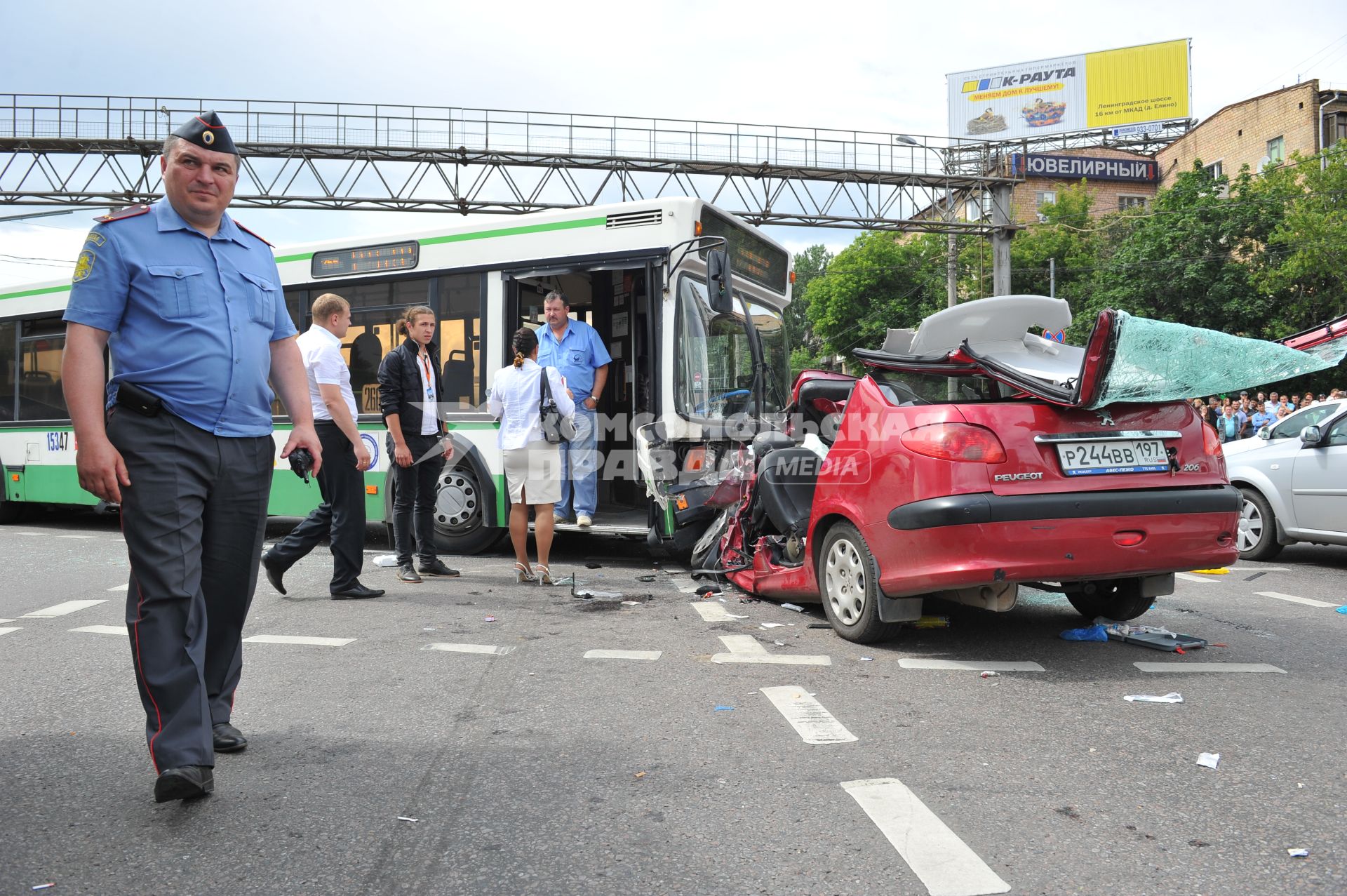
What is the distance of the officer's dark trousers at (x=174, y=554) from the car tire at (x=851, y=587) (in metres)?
3.02

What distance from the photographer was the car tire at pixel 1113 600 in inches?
221

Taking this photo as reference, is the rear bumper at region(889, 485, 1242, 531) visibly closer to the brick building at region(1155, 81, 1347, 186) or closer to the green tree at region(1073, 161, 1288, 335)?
the green tree at region(1073, 161, 1288, 335)

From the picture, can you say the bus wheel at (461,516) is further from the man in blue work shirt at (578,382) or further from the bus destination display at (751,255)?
the bus destination display at (751,255)

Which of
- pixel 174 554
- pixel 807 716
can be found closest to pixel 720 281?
pixel 807 716

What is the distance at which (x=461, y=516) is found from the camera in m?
9.48

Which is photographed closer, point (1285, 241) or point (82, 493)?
point (82, 493)

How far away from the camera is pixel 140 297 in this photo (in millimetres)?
3199

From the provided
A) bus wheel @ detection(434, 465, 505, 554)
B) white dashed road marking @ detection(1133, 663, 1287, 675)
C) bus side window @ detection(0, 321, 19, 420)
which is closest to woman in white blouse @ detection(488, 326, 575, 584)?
bus wheel @ detection(434, 465, 505, 554)

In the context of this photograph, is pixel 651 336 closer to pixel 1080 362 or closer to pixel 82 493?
pixel 1080 362

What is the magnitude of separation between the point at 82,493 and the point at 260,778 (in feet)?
32.7

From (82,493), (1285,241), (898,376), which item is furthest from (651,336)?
(1285,241)

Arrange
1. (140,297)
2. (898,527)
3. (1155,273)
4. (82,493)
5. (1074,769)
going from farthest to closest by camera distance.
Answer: (1155,273) → (82,493) → (898,527) → (1074,769) → (140,297)

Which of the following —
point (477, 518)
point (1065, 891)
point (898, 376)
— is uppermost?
point (898, 376)

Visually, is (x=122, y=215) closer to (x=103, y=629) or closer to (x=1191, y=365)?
(x=103, y=629)
